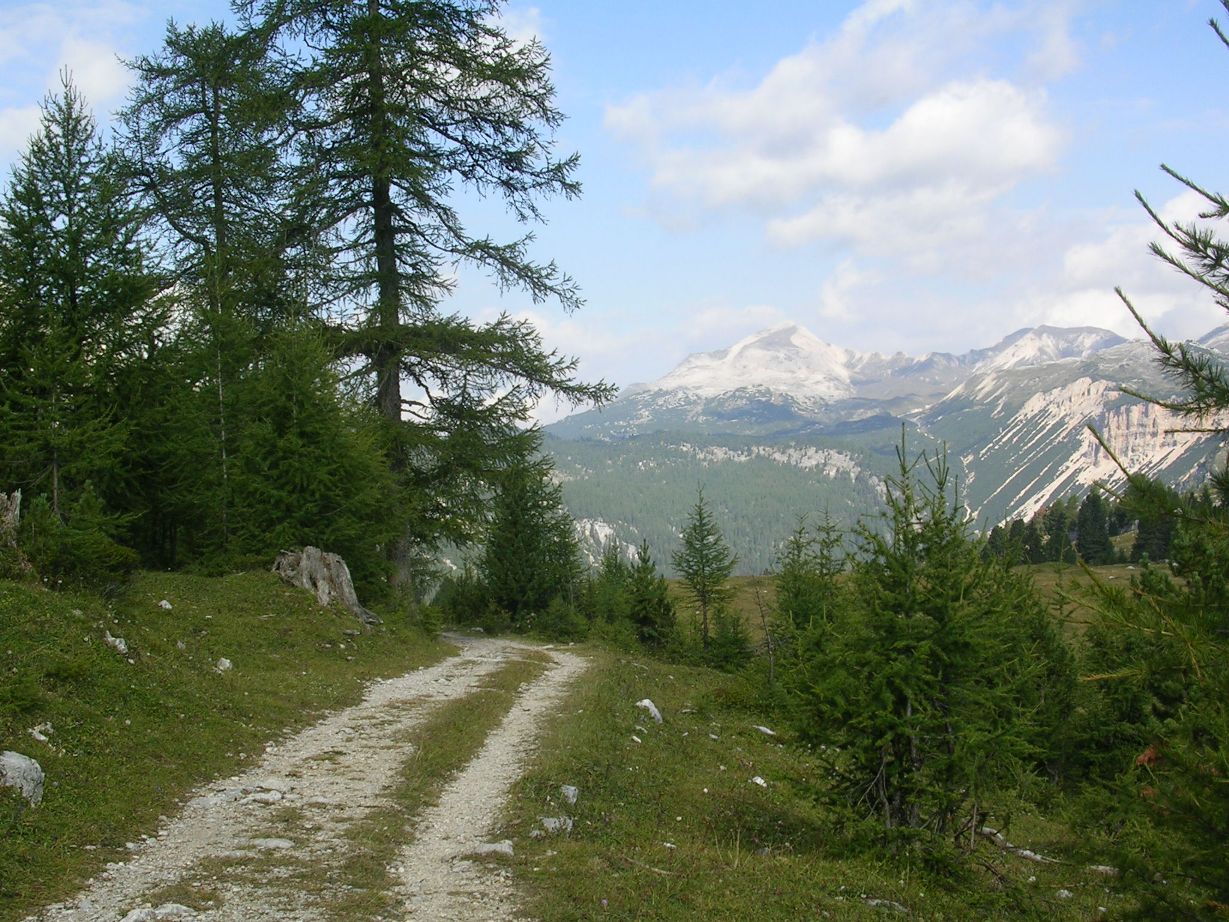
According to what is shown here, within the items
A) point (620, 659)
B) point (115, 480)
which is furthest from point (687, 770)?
point (115, 480)

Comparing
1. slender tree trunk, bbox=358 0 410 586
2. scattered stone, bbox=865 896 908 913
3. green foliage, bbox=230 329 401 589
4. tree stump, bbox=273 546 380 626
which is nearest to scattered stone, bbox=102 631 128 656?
tree stump, bbox=273 546 380 626

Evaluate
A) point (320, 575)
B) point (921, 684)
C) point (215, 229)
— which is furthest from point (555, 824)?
point (215, 229)

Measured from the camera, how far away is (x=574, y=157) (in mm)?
26781

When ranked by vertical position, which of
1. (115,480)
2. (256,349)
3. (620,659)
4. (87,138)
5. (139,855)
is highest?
(87,138)

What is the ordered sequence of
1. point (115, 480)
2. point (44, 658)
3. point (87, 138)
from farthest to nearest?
point (115, 480), point (87, 138), point (44, 658)

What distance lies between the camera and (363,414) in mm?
24672

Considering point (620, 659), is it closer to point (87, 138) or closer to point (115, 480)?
point (115, 480)

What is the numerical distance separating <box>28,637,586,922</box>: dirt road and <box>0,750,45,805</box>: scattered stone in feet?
3.94

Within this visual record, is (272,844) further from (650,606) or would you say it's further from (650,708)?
(650,606)

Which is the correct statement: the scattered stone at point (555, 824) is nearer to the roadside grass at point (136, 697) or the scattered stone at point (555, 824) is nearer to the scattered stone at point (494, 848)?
the scattered stone at point (494, 848)

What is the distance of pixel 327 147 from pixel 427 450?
991 centimetres

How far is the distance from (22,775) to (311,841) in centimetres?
291

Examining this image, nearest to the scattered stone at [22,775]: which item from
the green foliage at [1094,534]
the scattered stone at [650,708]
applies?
the scattered stone at [650,708]

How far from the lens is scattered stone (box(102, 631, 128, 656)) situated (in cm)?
1237
